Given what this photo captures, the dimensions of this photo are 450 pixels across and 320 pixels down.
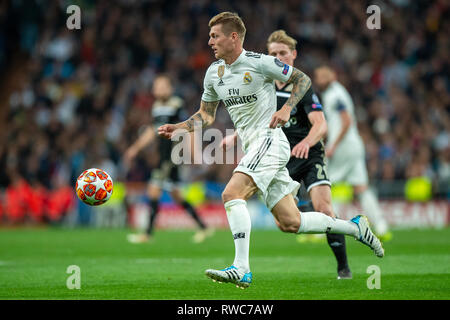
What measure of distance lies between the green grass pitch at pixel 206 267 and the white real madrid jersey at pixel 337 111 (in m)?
1.66

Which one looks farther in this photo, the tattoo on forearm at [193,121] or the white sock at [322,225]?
the tattoo on forearm at [193,121]

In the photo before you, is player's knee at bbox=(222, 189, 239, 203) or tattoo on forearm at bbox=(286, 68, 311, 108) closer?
player's knee at bbox=(222, 189, 239, 203)

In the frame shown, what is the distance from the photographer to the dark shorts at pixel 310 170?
764 centimetres

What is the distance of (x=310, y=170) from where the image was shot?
771 cm

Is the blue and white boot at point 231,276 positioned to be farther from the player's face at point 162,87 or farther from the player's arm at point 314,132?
the player's face at point 162,87

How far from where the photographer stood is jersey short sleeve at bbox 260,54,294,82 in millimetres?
6703

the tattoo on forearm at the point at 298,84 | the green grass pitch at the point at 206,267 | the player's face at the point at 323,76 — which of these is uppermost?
the player's face at the point at 323,76

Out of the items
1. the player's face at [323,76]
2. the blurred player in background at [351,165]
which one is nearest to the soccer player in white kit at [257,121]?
the player's face at [323,76]

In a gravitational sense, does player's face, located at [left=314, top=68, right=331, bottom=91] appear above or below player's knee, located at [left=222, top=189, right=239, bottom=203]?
above

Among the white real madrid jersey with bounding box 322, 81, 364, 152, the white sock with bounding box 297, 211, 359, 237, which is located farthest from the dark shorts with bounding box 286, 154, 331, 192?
the white real madrid jersey with bounding box 322, 81, 364, 152

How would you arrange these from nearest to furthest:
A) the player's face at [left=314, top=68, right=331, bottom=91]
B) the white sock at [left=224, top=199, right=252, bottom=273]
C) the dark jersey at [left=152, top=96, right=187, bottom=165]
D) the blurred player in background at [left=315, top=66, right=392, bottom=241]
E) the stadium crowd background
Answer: the white sock at [left=224, top=199, right=252, bottom=273], the player's face at [left=314, top=68, right=331, bottom=91], the blurred player in background at [left=315, top=66, right=392, bottom=241], the dark jersey at [left=152, top=96, right=187, bottom=165], the stadium crowd background

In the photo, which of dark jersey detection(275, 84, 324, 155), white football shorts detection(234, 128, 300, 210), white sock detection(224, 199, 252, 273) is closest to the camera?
white sock detection(224, 199, 252, 273)

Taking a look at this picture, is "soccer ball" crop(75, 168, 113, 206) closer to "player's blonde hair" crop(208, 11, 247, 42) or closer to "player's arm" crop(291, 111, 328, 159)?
"player's arm" crop(291, 111, 328, 159)
